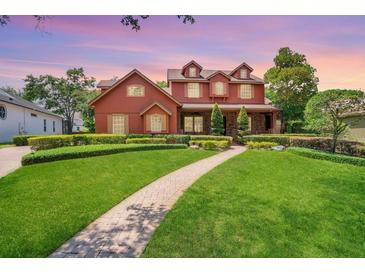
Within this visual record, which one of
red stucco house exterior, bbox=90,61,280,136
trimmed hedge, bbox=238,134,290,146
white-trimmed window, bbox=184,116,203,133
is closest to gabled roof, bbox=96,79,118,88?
red stucco house exterior, bbox=90,61,280,136

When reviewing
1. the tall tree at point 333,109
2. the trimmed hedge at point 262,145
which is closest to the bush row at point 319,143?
the tall tree at point 333,109

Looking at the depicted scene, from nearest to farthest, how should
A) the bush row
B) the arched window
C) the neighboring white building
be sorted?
the bush row < the arched window < the neighboring white building

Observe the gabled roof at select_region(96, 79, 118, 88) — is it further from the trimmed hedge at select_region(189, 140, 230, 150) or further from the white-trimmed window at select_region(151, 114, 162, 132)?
the trimmed hedge at select_region(189, 140, 230, 150)

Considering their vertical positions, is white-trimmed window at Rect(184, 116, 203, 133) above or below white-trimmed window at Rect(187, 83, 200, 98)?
below

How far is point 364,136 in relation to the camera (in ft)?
55.0

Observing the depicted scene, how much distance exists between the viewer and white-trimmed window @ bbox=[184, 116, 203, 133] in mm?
25766

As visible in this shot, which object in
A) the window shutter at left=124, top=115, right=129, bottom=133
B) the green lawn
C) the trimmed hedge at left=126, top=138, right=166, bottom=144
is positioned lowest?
the green lawn

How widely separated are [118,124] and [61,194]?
1554cm

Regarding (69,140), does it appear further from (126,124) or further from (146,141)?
(126,124)

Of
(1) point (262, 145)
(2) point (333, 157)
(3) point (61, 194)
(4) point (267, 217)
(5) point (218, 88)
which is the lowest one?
(4) point (267, 217)

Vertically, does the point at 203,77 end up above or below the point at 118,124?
above

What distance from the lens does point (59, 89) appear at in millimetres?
44344

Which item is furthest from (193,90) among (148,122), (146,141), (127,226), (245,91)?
(127,226)
